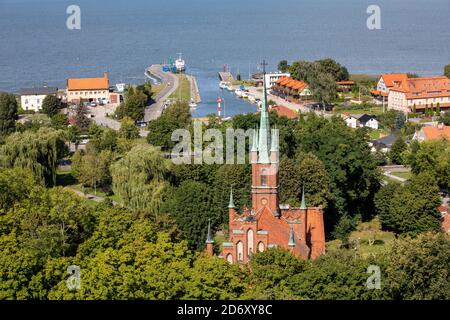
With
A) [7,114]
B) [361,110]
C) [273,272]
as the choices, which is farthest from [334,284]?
[361,110]

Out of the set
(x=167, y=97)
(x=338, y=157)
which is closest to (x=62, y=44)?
(x=167, y=97)

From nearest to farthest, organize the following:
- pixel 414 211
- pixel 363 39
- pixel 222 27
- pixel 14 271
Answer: pixel 14 271
pixel 414 211
pixel 363 39
pixel 222 27

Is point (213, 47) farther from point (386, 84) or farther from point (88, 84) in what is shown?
point (386, 84)

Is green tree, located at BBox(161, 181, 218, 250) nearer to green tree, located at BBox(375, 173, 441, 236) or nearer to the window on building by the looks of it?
the window on building

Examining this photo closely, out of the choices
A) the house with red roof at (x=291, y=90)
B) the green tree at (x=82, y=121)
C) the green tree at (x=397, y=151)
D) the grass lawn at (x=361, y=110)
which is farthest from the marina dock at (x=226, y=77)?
the green tree at (x=397, y=151)
